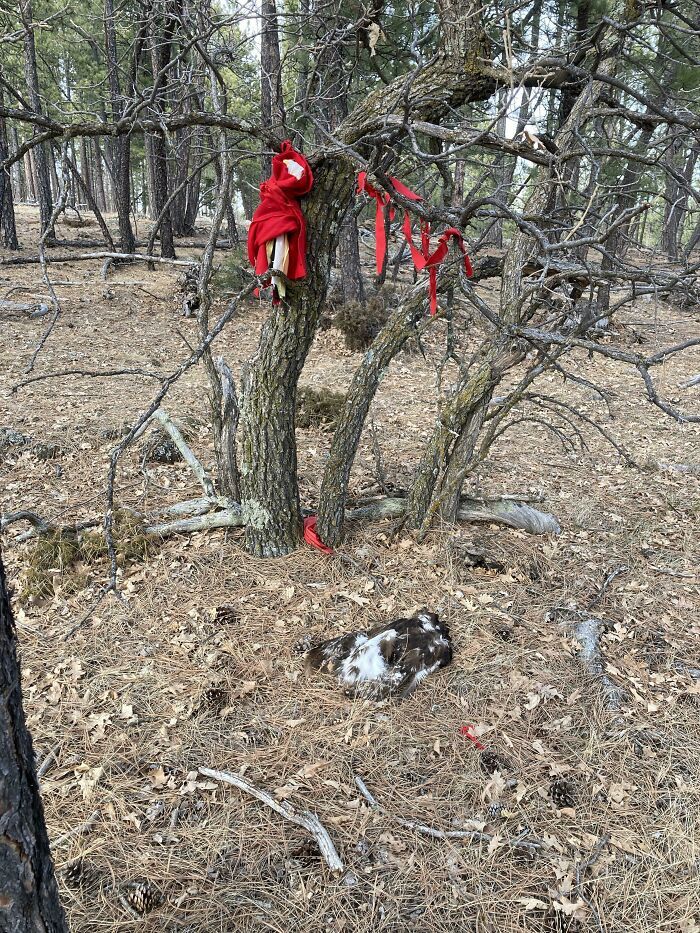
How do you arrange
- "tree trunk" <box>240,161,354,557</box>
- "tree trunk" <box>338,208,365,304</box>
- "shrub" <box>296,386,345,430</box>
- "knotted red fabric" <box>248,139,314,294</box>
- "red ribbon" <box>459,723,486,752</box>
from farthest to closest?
1. "tree trunk" <box>338,208,365,304</box>
2. "shrub" <box>296,386,345,430</box>
3. "tree trunk" <box>240,161,354,557</box>
4. "knotted red fabric" <box>248,139,314,294</box>
5. "red ribbon" <box>459,723,486,752</box>

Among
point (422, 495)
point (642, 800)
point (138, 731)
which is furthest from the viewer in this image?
point (422, 495)

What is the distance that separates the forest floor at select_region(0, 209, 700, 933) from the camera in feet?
7.01

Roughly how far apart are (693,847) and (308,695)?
1752 mm

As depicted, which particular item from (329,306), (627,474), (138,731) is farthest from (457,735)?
(329,306)

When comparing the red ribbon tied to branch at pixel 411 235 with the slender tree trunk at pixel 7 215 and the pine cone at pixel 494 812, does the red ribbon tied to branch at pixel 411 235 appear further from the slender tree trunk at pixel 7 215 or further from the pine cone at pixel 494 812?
the slender tree trunk at pixel 7 215

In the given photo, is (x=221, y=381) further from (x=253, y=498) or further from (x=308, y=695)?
(x=308, y=695)

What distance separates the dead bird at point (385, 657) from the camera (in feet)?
9.69

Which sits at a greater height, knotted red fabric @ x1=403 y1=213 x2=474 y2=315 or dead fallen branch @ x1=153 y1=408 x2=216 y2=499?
knotted red fabric @ x1=403 y1=213 x2=474 y2=315

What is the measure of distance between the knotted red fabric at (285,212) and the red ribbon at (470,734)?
8.08ft

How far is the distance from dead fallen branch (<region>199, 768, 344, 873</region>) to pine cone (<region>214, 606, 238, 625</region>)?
36.9 inches

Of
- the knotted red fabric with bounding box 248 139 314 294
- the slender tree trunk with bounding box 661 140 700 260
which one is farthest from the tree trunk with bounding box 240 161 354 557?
the slender tree trunk with bounding box 661 140 700 260

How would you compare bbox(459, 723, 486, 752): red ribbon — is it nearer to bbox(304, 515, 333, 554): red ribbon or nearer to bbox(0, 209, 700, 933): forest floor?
bbox(0, 209, 700, 933): forest floor

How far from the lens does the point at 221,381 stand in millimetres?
3889

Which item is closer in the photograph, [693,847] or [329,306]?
[693,847]
